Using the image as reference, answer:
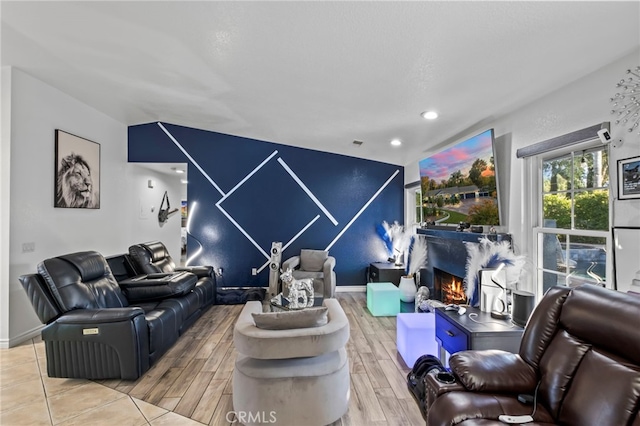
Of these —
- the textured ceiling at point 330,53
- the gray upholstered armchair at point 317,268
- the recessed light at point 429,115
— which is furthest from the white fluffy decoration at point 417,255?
the recessed light at point 429,115

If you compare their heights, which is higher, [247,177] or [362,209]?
[247,177]

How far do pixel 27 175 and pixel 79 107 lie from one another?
4.15 ft

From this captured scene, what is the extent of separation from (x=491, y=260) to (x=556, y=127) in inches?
48.6

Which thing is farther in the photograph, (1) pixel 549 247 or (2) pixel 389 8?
(1) pixel 549 247

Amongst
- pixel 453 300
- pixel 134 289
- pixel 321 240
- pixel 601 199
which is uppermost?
pixel 601 199

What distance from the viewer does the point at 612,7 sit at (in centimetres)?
152

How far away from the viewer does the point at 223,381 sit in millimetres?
2592

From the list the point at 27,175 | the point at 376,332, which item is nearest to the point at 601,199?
the point at 376,332

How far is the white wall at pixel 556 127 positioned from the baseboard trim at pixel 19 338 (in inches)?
204

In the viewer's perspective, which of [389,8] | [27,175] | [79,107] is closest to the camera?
[389,8]

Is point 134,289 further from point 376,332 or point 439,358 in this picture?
point 439,358

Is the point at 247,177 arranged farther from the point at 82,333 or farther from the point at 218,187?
the point at 82,333

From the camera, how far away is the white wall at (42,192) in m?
3.28

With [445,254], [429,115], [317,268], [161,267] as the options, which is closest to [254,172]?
[317,268]
